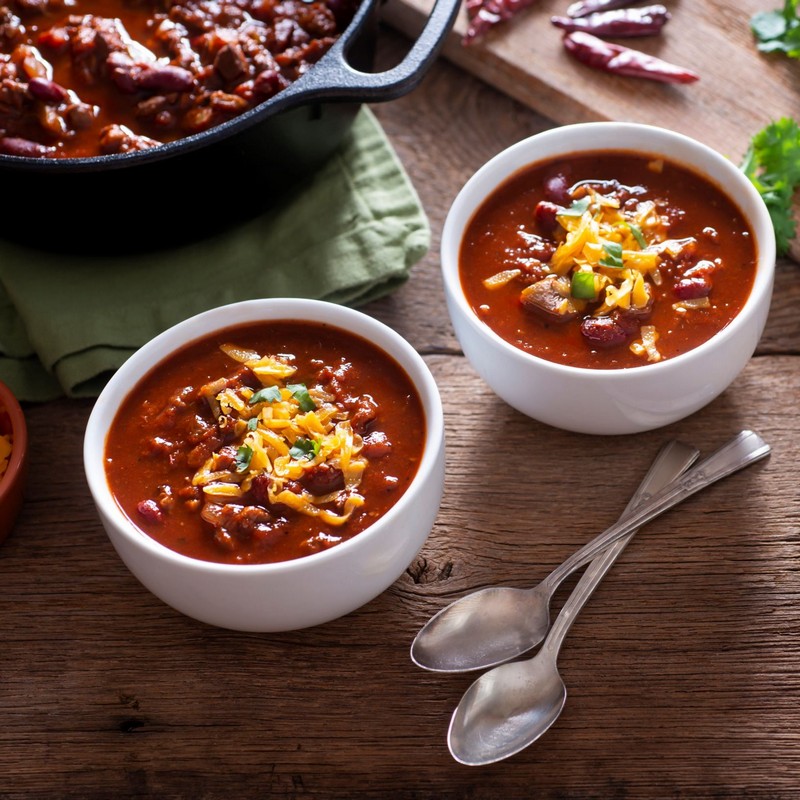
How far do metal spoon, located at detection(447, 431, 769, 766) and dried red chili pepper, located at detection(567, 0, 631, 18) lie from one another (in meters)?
2.14

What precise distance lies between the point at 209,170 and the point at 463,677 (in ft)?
4.57

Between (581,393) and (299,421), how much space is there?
0.64m

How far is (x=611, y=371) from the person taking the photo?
8.31 feet

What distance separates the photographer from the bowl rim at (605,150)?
2555 millimetres

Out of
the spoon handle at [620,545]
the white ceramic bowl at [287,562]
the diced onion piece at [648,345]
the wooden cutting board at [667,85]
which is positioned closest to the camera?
the white ceramic bowl at [287,562]

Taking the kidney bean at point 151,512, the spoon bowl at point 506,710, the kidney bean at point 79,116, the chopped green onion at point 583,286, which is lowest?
the spoon bowl at point 506,710

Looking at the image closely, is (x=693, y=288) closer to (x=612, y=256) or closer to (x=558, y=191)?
A: (x=612, y=256)

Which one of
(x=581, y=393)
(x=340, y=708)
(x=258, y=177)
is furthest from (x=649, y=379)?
(x=258, y=177)

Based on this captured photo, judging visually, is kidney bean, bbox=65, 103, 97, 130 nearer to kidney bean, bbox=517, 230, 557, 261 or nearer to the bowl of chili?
the bowl of chili

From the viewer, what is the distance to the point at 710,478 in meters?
2.74

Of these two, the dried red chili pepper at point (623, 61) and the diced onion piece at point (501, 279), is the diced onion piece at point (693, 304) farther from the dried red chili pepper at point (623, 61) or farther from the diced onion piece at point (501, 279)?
the dried red chili pepper at point (623, 61)

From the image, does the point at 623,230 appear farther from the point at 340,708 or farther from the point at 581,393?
the point at 340,708

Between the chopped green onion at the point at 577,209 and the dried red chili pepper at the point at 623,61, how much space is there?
95cm

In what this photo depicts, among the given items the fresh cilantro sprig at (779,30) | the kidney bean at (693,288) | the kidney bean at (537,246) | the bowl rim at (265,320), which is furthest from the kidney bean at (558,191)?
the fresh cilantro sprig at (779,30)
